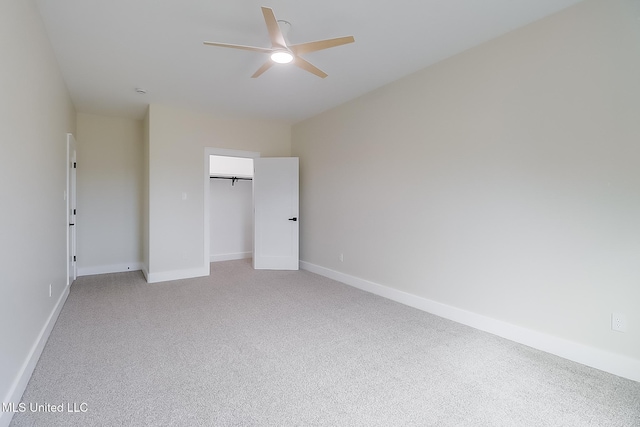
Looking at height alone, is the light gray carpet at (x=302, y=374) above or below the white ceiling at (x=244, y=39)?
below

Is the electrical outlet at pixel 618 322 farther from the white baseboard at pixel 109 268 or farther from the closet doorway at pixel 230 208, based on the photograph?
the white baseboard at pixel 109 268

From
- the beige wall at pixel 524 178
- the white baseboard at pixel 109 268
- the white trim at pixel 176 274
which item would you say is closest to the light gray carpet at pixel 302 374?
A: the beige wall at pixel 524 178

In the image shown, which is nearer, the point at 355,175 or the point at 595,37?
the point at 595,37

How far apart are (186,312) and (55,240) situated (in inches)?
57.3

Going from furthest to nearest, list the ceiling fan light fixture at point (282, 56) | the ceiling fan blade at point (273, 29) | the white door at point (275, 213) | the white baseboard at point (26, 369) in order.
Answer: the white door at point (275, 213), the ceiling fan light fixture at point (282, 56), the ceiling fan blade at point (273, 29), the white baseboard at point (26, 369)

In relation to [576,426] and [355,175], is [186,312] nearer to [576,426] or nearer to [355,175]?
[355,175]

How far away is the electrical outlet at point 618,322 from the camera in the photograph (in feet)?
6.94

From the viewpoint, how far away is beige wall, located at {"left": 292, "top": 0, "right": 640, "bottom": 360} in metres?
2.13

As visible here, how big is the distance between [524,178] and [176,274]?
470 centimetres

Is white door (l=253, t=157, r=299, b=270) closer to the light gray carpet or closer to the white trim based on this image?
the white trim

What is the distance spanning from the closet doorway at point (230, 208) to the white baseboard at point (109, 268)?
1347mm

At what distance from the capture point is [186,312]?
330 cm

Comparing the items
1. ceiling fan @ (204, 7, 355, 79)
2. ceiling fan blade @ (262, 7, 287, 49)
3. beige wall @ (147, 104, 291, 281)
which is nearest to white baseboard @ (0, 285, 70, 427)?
beige wall @ (147, 104, 291, 281)

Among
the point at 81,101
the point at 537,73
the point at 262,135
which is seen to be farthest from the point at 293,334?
the point at 81,101
